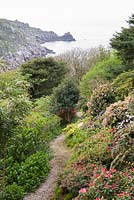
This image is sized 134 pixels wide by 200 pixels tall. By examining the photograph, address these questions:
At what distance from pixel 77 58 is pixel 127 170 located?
22582mm

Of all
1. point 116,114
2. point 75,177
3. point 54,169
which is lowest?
point 54,169

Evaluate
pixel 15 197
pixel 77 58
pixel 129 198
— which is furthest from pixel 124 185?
pixel 77 58

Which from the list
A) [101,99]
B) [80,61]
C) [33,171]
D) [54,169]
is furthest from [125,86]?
[80,61]

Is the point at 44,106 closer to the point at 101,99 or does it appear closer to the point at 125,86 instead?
the point at 101,99

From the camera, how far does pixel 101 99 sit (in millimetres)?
13305

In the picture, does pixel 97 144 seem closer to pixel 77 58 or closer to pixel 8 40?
pixel 77 58

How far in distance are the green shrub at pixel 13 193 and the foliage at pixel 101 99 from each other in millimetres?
5671

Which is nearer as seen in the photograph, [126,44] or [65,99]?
[126,44]

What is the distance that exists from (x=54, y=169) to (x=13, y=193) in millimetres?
2053

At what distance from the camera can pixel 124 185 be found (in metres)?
6.21

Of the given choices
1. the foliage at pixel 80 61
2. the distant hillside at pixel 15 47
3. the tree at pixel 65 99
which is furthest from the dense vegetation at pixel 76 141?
the distant hillside at pixel 15 47

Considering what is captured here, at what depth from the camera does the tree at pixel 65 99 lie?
16.8 meters

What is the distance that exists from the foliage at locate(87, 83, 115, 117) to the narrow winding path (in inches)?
68.3

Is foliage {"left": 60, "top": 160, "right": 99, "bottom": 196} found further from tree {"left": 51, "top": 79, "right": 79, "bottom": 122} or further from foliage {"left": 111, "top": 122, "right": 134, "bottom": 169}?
tree {"left": 51, "top": 79, "right": 79, "bottom": 122}
